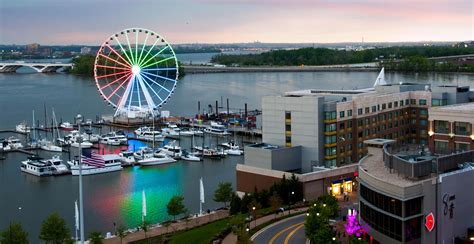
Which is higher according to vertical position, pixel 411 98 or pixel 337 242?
pixel 411 98

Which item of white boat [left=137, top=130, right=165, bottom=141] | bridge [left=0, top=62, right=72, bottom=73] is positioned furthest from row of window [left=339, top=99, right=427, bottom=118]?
bridge [left=0, top=62, right=72, bottom=73]

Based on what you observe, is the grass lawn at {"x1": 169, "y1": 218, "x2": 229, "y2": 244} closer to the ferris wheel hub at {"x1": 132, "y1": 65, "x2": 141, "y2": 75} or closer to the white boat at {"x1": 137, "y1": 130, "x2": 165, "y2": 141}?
the white boat at {"x1": 137, "y1": 130, "x2": 165, "y2": 141}

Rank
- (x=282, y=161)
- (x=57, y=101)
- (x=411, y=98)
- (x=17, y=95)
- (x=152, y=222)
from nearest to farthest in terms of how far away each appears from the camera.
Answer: (x=152, y=222) → (x=282, y=161) → (x=411, y=98) → (x=57, y=101) → (x=17, y=95)

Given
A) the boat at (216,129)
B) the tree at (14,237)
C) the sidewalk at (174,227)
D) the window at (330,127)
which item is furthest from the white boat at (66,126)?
the tree at (14,237)

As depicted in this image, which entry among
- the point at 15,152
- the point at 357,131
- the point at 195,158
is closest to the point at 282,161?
the point at 357,131

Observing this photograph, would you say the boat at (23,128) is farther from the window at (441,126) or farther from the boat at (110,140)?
the window at (441,126)

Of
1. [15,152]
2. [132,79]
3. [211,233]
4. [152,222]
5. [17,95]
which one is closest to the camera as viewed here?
[211,233]

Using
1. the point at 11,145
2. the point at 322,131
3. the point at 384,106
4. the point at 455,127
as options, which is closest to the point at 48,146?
the point at 11,145

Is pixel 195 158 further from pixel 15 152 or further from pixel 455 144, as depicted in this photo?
pixel 455 144
